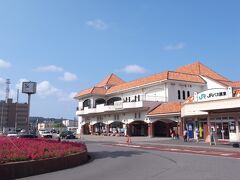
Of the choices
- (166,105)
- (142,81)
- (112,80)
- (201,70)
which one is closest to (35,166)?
(166,105)

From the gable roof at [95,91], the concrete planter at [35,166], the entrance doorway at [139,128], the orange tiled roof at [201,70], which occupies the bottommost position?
the concrete planter at [35,166]

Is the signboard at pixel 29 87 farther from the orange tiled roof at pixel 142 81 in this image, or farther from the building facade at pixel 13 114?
the building facade at pixel 13 114

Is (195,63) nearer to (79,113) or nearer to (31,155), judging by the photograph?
(79,113)

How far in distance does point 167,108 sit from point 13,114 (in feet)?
275

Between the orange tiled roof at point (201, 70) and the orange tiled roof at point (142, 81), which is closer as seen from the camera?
the orange tiled roof at point (142, 81)

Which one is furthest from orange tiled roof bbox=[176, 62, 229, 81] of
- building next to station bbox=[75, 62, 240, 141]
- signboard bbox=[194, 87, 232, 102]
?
signboard bbox=[194, 87, 232, 102]

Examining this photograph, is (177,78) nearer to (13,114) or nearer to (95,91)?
(95,91)

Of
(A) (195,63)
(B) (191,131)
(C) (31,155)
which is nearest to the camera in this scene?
(C) (31,155)

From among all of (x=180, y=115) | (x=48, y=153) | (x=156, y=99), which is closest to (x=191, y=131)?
(x=180, y=115)

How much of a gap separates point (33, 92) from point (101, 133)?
126 ft

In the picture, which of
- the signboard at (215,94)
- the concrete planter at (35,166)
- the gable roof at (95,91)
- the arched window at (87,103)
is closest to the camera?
the concrete planter at (35,166)

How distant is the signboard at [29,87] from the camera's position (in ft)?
100

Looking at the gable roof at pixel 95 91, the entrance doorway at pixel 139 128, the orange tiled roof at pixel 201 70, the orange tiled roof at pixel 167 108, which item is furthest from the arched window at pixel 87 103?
the orange tiled roof at pixel 167 108

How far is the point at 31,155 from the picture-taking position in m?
14.0
